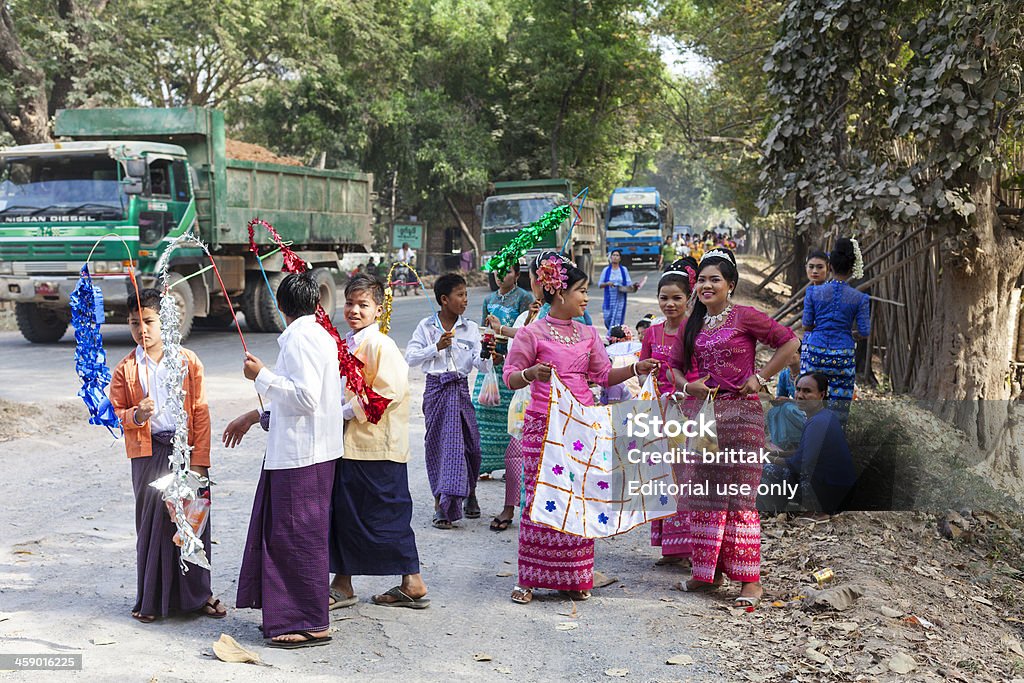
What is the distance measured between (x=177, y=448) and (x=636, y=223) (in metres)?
30.9

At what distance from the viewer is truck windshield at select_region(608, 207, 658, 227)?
34156 millimetres

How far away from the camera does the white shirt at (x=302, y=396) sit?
13.1 feet

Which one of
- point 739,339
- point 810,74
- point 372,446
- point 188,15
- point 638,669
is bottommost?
point 638,669

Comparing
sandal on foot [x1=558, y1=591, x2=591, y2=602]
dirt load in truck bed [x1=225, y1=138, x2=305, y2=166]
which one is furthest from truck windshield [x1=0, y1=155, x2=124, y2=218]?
sandal on foot [x1=558, y1=591, x2=591, y2=602]

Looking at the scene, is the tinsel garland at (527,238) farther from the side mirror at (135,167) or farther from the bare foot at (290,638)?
the side mirror at (135,167)

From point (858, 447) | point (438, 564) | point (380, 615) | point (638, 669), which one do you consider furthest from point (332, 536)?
point (858, 447)

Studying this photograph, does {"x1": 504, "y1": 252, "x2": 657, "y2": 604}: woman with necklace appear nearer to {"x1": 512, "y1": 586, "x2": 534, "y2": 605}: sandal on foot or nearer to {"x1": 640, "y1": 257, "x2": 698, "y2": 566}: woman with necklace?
{"x1": 512, "y1": 586, "x2": 534, "y2": 605}: sandal on foot

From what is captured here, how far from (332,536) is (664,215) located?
33.0 m

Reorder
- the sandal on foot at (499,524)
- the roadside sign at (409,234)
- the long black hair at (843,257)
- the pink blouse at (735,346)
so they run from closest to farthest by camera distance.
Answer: the pink blouse at (735,346) < the sandal on foot at (499,524) < the long black hair at (843,257) < the roadside sign at (409,234)

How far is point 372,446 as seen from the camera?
14.7 ft

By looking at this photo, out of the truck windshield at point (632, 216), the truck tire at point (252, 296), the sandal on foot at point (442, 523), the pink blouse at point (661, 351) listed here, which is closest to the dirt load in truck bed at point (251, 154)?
the truck tire at point (252, 296)

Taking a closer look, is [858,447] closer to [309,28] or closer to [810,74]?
[810,74]

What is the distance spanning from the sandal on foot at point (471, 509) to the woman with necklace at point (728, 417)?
178 centimetres

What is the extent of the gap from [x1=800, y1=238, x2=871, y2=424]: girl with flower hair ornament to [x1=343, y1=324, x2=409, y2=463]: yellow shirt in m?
3.56
